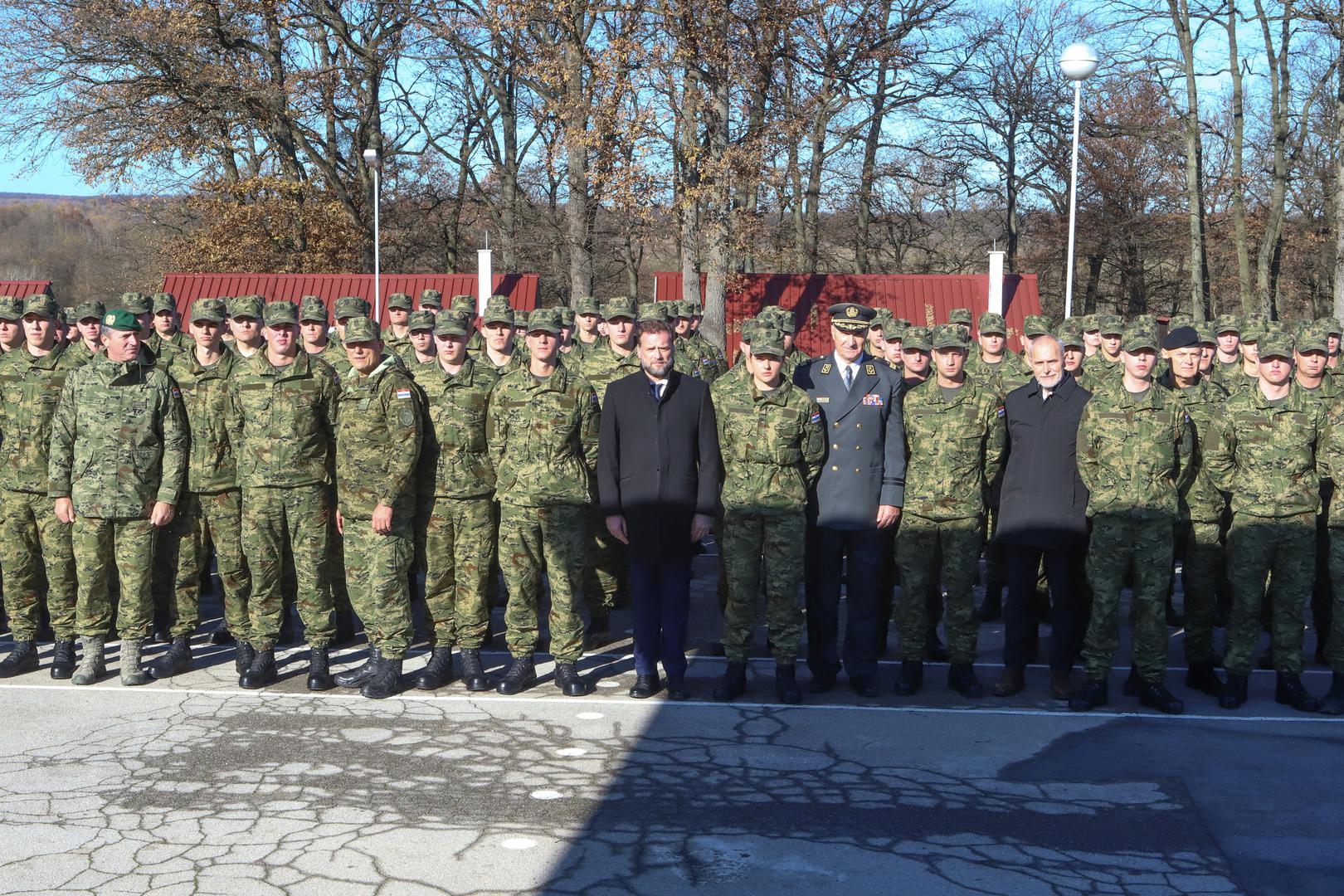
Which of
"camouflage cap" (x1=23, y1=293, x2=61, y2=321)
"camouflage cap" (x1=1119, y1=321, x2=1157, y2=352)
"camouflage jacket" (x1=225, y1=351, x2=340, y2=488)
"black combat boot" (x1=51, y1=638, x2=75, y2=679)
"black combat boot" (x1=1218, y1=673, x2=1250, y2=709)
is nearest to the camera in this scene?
"camouflage cap" (x1=1119, y1=321, x2=1157, y2=352)

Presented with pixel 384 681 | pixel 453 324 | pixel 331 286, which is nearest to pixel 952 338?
pixel 453 324

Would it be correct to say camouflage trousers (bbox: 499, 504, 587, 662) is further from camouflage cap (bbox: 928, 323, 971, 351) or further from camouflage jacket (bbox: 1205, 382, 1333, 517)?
camouflage jacket (bbox: 1205, 382, 1333, 517)

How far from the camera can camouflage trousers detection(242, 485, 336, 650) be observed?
716 cm

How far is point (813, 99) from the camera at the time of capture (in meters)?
25.6

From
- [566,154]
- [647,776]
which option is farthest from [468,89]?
[647,776]

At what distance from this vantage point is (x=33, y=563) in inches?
304

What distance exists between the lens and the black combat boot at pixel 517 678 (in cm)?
708

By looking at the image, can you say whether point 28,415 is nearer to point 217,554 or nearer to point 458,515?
point 217,554

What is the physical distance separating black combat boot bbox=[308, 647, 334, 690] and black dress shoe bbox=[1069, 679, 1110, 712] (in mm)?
3927

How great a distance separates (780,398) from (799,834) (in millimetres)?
2517

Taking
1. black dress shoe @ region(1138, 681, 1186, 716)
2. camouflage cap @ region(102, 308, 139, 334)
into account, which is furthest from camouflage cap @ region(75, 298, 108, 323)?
black dress shoe @ region(1138, 681, 1186, 716)

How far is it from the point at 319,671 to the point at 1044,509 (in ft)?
13.0

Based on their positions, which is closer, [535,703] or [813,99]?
[535,703]

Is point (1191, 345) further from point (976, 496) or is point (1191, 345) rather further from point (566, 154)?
point (566, 154)
